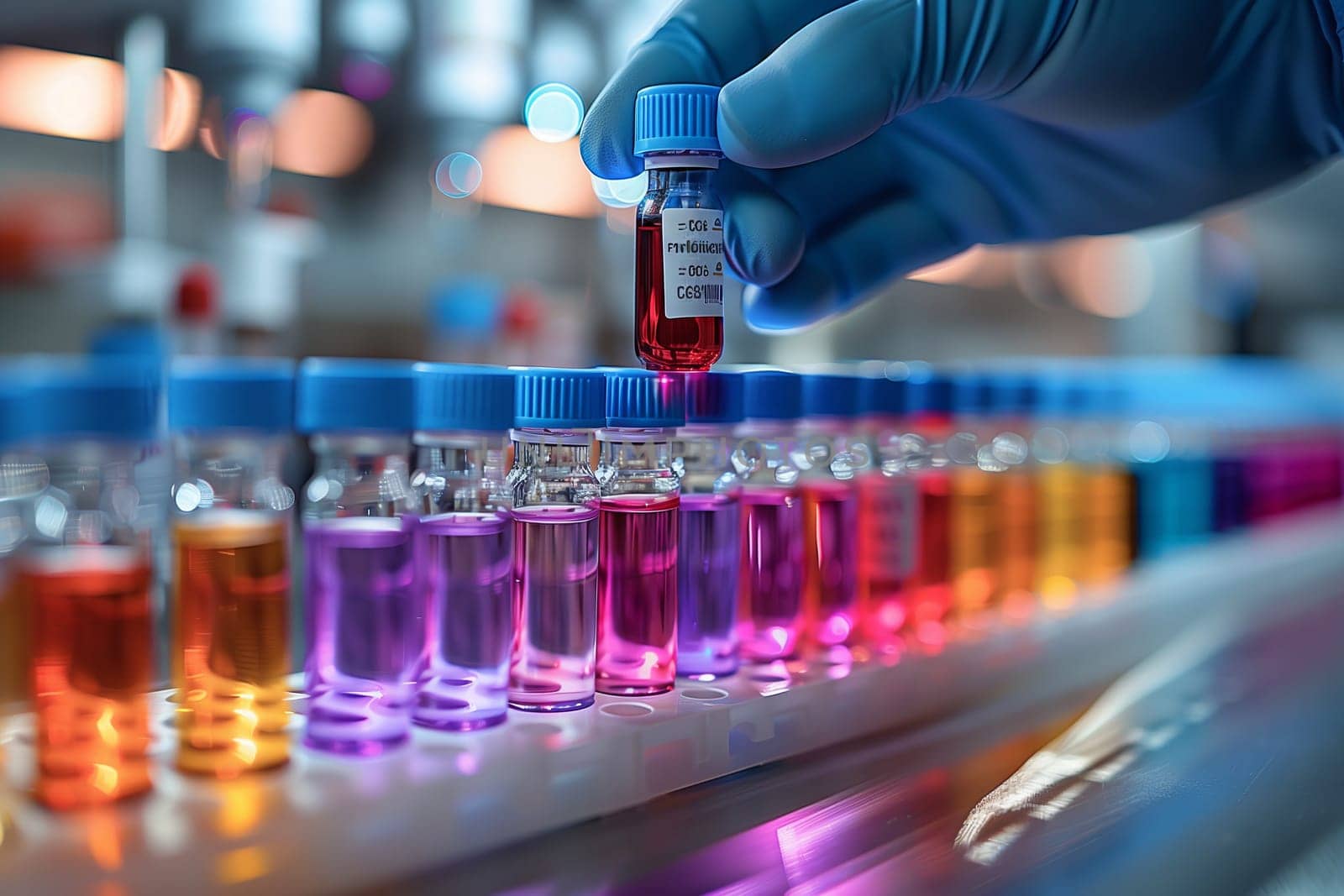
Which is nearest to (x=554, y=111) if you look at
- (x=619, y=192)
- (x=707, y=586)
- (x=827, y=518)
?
(x=619, y=192)

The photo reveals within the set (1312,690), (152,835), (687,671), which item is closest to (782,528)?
(687,671)

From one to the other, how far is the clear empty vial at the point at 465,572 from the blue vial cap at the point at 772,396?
239mm

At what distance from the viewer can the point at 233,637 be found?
797 millimetres

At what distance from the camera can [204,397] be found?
30.1 inches

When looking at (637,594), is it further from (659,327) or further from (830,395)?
(830,395)

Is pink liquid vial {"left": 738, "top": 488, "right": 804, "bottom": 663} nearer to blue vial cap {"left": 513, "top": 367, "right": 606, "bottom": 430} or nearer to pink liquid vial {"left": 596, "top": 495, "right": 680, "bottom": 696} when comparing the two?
pink liquid vial {"left": 596, "top": 495, "right": 680, "bottom": 696}

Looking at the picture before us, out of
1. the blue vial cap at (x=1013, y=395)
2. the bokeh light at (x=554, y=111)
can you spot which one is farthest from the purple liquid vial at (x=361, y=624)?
the bokeh light at (x=554, y=111)

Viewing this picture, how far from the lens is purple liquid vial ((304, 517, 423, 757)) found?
83cm

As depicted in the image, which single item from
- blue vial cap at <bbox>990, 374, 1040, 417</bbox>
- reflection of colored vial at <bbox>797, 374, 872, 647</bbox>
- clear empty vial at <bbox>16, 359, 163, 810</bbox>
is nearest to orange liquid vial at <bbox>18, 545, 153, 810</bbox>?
clear empty vial at <bbox>16, 359, 163, 810</bbox>

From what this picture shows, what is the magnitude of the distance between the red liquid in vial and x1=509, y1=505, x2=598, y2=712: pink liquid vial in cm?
15

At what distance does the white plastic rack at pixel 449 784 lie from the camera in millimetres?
624

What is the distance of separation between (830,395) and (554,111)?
1.55 metres

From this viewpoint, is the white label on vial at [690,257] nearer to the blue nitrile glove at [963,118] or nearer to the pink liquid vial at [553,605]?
the blue nitrile glove at [963,118]

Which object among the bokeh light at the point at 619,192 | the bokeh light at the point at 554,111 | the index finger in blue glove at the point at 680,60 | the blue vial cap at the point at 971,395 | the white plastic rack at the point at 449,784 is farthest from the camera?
the bokeh light at the point at 619,192
